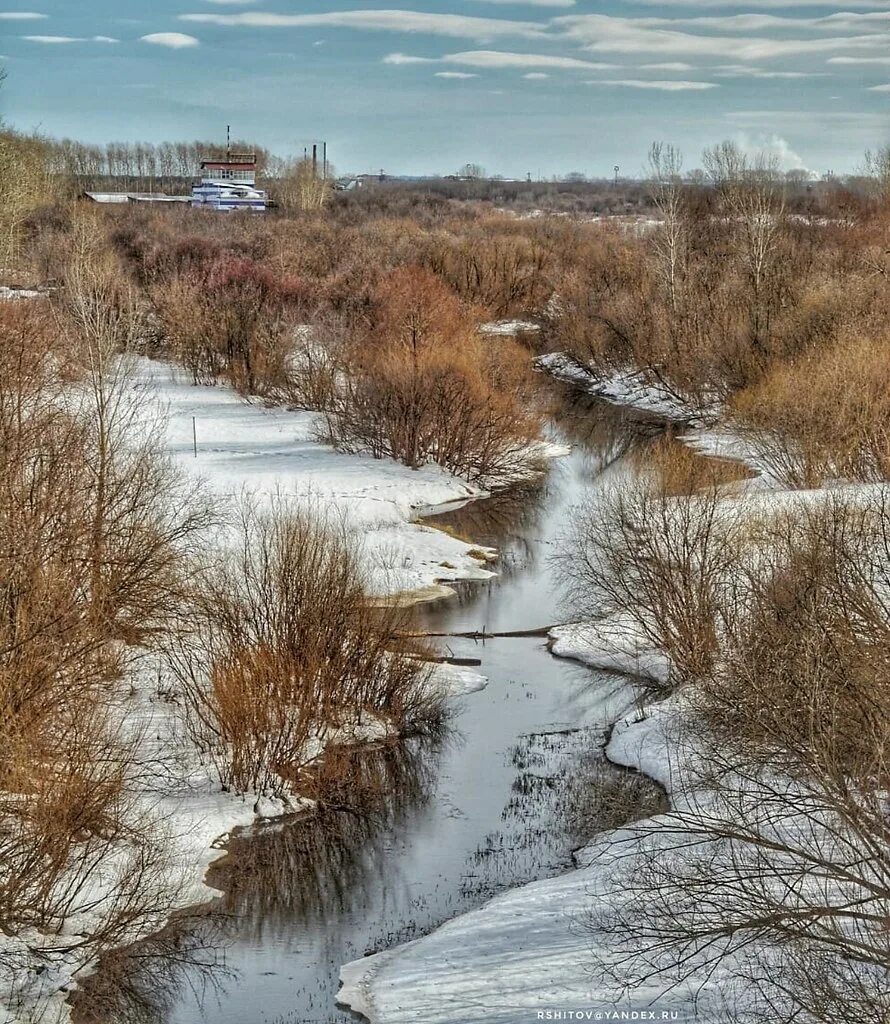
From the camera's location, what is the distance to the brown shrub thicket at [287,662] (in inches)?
606

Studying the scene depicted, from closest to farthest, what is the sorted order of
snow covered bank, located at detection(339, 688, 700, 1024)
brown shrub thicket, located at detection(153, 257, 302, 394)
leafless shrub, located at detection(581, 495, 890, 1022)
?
leafless shrub, located at detection(581, 495, 890, 1022) < snow covered bank, located at detection(339, 688, 700, 1024) < brown shrub thicket, located at detection(153, 257, 302, 394)

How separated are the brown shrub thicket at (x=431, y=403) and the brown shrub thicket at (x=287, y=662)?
45.4ft

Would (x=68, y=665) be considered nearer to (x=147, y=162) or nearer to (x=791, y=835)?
(x=791, y=835)

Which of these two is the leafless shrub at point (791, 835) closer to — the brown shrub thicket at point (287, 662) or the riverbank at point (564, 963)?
the riverbank at point (564, 963)

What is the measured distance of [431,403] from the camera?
31.8 m

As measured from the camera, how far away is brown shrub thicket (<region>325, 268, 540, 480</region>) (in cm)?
3203

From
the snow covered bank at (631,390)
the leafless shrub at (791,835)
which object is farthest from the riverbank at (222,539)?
the snow covered bank at (631,390)

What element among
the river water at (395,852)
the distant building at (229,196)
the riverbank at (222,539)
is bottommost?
the river water at (395,852)

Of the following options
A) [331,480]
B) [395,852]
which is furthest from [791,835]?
[331,480]

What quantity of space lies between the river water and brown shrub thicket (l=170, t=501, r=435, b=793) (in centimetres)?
79

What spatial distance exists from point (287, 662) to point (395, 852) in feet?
10.4

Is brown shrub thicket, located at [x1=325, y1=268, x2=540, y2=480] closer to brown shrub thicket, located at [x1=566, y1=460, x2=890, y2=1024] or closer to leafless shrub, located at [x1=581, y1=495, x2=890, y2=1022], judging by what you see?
brown shrub thicket, located at [x1=566, y1=460, x2=890, y2=1024]

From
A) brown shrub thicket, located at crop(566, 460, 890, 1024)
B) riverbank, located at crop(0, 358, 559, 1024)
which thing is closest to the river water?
riverbank, located at crop(0, 358, 559, 1024)

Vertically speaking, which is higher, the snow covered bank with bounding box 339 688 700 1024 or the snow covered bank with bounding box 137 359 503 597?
the snow covered bank with bounding box 137 359 503 597
